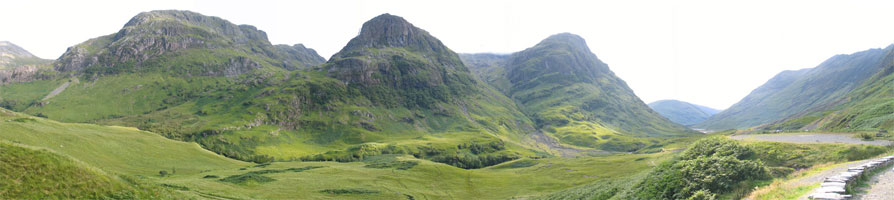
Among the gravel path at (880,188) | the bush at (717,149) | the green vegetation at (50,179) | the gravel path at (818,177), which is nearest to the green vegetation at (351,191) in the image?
the green vegetation at (50,179)

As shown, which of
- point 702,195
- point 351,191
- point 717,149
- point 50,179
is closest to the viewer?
point 702,195

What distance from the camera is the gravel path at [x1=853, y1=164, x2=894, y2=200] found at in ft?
56.4

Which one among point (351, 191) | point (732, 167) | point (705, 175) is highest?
point (732, 167)

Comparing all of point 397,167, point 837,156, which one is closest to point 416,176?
point 397,167

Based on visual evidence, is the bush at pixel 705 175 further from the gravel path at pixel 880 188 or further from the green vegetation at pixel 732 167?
the gravel path at pixel 880 188

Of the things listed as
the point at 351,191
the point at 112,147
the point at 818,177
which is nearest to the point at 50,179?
the point at 818,177

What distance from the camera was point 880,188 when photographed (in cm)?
1828

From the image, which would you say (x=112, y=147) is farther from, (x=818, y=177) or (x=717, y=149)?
(x=818, y=177)

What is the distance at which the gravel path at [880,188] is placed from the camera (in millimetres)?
17203

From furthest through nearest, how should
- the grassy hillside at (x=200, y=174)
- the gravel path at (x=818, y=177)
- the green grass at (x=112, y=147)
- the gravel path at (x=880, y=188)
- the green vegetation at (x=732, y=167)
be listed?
the green grass at (x=112, y=147) → the grassy hillside at (x=200, y=174) → the green vegetation at (x=732, y=167) → the gravel path at (x=818, y=177) → the gravel path at (x=880, y=188)

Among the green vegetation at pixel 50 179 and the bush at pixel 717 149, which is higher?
the bush at pixel 717 149

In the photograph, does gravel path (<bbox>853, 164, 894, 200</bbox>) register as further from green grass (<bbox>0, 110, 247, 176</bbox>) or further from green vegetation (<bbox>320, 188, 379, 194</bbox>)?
green grass (<bbox>0, 110, 247, 176</bbox>)

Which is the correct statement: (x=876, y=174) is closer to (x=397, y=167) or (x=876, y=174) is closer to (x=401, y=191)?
(x=401, y=191)

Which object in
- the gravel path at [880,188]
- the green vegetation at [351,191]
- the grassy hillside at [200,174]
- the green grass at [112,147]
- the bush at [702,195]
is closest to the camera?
the gravel path at [880,188]
